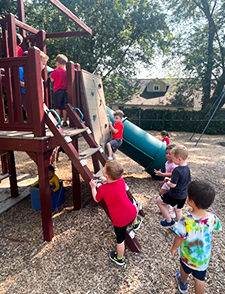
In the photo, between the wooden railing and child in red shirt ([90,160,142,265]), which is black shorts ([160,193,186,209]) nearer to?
child in red shirt ([90,160,142,265])

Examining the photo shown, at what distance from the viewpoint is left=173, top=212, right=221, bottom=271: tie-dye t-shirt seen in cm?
202

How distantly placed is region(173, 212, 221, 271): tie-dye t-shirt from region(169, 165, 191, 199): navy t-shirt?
102 centimetres

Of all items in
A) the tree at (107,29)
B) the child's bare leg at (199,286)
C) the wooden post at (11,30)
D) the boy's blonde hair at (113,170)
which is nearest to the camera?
the child's bare leg at (199,286)

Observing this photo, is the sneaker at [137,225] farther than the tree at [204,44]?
No

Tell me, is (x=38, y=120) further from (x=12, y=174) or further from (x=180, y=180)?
(x=12, y=174)

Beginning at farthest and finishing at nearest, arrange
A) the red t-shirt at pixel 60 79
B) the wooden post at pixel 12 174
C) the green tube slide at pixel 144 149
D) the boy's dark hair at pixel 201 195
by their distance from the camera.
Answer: the green tube slide at pixel 144 149
the wooden post at pixel 12 174
the red t-shirt at pixel 60 79
the boy's dark hair at pixel 201 195

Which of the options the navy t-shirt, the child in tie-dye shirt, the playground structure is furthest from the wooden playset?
the child in tie-dye shirt

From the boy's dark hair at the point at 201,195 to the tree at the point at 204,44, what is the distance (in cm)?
1974

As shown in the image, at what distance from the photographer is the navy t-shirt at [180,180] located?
9.98ft

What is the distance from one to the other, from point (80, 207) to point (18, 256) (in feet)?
4.69

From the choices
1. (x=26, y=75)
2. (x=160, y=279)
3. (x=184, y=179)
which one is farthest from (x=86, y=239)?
(x=26, y=75)

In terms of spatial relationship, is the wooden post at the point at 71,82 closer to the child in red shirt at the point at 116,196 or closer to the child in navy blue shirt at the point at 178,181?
the child in red shirt at the point at 116,196

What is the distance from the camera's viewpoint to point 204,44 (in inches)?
803

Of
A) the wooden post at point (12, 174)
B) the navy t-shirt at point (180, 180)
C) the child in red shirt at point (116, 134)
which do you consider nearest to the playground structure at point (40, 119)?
the child in red shirt at point (116, 134)
